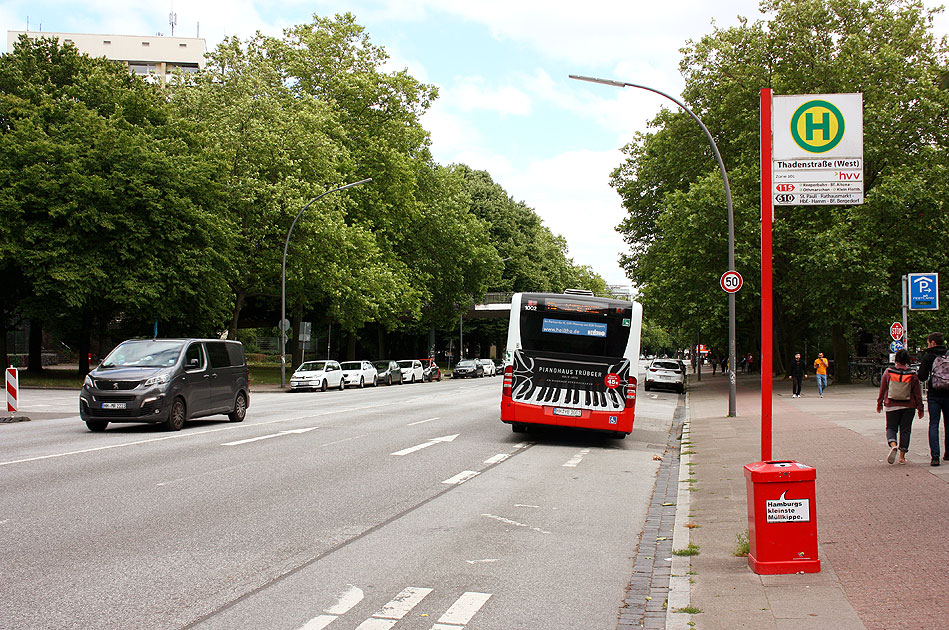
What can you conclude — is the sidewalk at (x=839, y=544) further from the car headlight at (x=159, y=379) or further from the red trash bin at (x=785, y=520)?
the car headlight at (x=159, y=379)

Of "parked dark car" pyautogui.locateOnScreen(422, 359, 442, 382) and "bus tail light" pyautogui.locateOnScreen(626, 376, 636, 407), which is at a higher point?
"bus tail light" pyautogui.locateOnScreen(626, 376, 636, 407)

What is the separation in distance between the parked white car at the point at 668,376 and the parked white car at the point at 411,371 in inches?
615

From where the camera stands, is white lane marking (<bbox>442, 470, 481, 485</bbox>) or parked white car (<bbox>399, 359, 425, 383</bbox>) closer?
white lane marking (<bbox>442, 470, 481, 485</bbox>)

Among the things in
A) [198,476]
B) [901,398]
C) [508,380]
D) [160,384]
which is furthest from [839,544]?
[160,384]

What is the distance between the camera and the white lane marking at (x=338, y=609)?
16.5 ft

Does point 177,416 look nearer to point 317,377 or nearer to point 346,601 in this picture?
point 346,601

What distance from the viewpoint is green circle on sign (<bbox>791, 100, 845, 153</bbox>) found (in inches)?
287

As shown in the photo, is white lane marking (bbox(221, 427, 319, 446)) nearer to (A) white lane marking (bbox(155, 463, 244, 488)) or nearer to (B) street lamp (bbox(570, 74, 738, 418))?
(A) white lane marking (bbox(155, 463, 244, 488))

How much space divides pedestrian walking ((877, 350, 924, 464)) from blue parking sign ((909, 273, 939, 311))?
10.4 m

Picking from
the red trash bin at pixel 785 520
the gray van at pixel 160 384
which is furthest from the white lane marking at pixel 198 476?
the red trash bin at pixel 785 520

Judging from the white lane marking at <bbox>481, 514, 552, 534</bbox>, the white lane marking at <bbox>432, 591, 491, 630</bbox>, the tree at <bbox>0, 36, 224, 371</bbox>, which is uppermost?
the tree at <bbox>0, 36, 224, 371</bbox>

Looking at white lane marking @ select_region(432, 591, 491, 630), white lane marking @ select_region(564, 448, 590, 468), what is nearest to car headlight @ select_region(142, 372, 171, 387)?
white lane marking @ select_region(564, 448, 590, 468)

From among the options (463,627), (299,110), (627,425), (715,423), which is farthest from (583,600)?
(299,110)

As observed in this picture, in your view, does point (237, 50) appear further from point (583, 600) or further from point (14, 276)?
point (583, 600)
